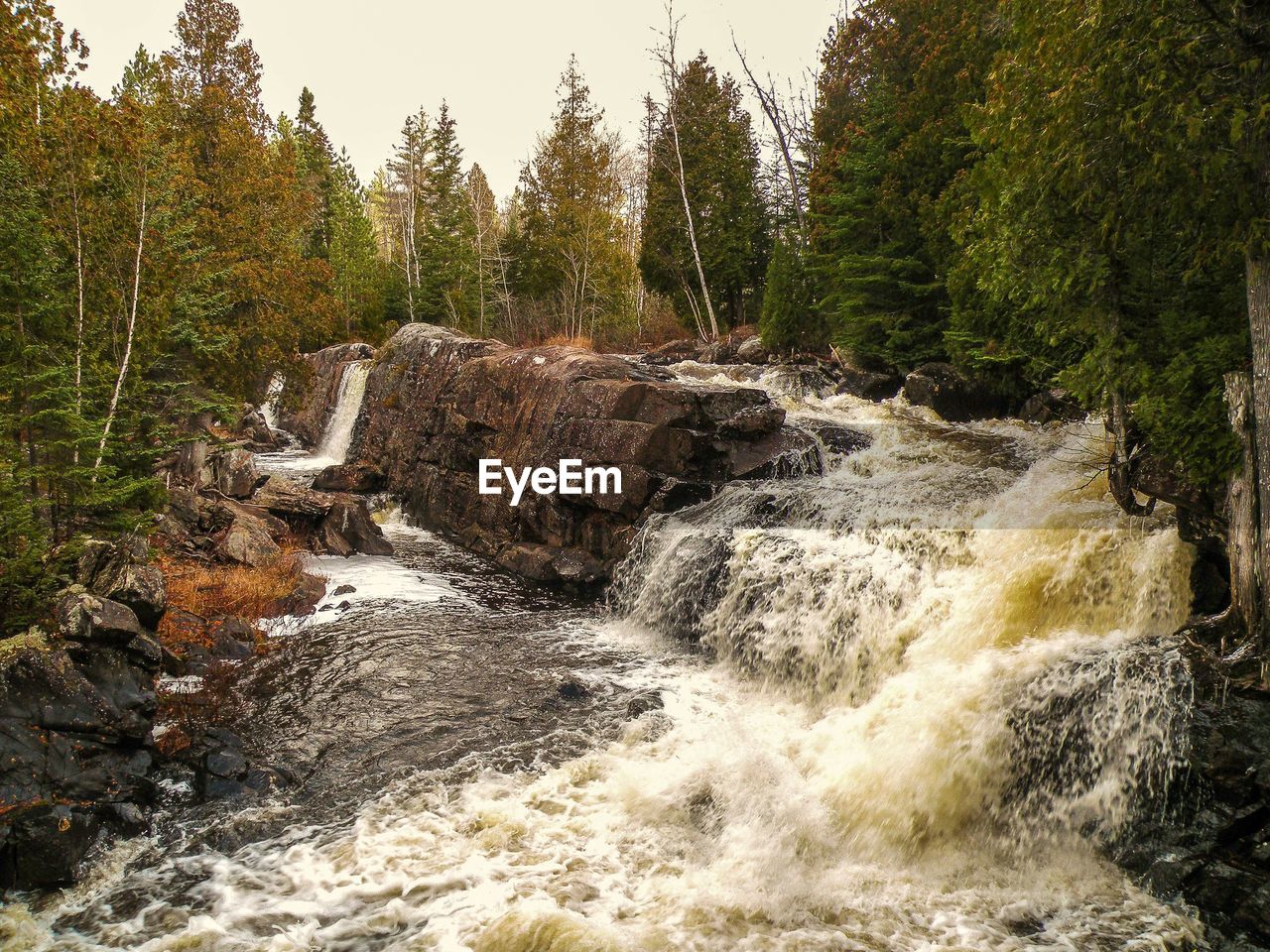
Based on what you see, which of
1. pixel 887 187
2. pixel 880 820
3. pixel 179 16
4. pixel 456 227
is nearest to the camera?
pixel 880 820

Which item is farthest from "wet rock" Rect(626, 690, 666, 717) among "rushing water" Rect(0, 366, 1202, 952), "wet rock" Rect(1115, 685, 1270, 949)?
"wet rock" Rect(1115, 685, 1270, 949)

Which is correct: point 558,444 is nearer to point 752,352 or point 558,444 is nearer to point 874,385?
point 874,385

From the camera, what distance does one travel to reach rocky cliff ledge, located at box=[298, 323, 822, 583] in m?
14.5

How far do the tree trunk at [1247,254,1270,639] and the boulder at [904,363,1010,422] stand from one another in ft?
35.0

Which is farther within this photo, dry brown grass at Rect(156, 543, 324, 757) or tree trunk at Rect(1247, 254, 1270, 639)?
dry brown grass at Rect(156, 543, 324, 757)

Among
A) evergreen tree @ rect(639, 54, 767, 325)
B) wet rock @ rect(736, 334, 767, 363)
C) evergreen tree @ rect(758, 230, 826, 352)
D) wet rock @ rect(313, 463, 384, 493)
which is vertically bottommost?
wet rock @ rect(313, 463, 384, 493)

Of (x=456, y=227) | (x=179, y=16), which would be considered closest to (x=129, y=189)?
(x=179, y=16)

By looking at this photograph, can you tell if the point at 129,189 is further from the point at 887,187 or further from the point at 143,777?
the point at 887,187

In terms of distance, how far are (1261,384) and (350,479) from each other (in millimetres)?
20267

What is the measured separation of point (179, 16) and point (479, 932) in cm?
2518

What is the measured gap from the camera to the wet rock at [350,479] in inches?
827

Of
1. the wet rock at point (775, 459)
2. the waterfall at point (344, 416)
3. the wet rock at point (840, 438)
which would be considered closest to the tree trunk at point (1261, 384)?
the wet rock at point (775, 459)

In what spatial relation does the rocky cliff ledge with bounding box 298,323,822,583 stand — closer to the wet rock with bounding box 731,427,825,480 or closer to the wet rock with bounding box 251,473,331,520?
the wet rock with bounding box 731,427,825,480

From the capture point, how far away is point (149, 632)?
28.9 feet
